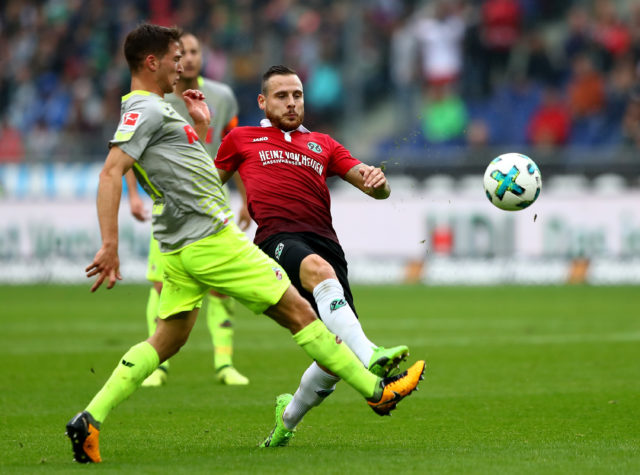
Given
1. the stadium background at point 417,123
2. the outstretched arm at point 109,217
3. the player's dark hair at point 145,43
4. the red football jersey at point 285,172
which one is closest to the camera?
the outstretched arm at point 109,217

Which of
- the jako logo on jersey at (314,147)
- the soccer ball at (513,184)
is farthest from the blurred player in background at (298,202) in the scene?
the soccer ball at (513,184)

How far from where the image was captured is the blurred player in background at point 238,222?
9055 mm

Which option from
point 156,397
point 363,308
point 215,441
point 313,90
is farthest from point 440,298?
point 215,441

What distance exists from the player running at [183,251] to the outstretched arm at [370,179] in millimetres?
739

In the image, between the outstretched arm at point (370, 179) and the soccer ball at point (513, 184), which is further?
the soccer ball at point (513, 184)

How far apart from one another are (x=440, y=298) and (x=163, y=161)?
12107 millimetres

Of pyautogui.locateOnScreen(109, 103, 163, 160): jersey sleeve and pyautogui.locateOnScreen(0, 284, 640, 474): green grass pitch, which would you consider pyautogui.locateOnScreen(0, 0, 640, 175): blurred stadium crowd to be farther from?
pyautogui.locateOnScreen(109, 103, 163, 160): jersey sleeve

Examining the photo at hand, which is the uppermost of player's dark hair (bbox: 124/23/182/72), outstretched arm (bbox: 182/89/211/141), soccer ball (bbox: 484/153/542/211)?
player's dark hair (bbox: 124/23/182/72)

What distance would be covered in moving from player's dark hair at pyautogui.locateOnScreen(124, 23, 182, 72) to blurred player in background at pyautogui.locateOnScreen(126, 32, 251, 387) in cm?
305

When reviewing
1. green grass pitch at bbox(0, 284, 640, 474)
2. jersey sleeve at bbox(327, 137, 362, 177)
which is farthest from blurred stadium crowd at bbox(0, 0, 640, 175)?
jersey sleeve at bbox(327, 137, 362, 177)

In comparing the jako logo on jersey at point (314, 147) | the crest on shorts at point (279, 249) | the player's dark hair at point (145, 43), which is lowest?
the crest on shorts at point (279, 249)

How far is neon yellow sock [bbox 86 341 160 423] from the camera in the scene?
5.59 m

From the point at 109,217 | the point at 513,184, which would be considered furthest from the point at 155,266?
the point at 109,217

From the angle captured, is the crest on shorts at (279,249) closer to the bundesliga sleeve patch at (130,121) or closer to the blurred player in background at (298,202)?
the blurred player in background at (298,202)
